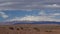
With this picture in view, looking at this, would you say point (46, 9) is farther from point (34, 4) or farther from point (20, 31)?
point (20, 31)

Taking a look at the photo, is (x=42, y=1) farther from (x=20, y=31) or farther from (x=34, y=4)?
(x=20, y=31)

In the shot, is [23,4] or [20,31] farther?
[23,4]

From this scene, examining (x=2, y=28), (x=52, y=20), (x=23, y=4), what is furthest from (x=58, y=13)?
(x=2, y=28)

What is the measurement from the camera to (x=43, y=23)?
0.62m

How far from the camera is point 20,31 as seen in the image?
0.59 metres

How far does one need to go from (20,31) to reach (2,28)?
0.09 meters

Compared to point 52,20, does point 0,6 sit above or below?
above

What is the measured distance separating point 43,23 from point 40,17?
0.05 metres

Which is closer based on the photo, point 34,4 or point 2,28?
point 2,28

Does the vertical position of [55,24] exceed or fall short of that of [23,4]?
it falls short

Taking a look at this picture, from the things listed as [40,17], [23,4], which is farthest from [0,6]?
[40,17]

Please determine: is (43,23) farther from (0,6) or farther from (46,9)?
(0,6)

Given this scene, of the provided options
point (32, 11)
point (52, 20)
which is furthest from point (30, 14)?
point (52, 20)

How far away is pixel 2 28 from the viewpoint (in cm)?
59
